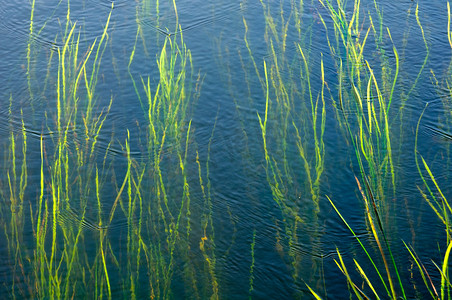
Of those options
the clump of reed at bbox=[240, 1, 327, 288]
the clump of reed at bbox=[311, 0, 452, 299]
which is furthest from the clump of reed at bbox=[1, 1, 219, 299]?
the clump of reed at bbox=[311, 0, 452, 299]

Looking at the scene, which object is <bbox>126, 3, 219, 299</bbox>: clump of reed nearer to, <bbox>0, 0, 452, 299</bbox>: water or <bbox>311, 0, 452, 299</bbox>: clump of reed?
<bbox>0, 0, 452, 299</bbox>: water

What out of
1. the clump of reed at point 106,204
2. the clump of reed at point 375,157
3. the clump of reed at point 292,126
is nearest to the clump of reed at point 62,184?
the clump of reed at point 106,204

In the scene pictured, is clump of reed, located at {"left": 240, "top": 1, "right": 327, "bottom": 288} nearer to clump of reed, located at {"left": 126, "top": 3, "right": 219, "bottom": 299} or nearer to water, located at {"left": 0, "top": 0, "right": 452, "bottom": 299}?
water, located at {"left": 0, "top": 0, "right": 452, "bottom": 299}

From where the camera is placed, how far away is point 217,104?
229 cm

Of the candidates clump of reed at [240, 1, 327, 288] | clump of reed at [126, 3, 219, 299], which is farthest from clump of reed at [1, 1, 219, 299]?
clump of reed at [240, 1, 327, 288]

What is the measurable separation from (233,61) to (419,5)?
1072mm

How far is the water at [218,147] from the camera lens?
1670 millimetres

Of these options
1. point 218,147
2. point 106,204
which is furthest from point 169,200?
point 218,147

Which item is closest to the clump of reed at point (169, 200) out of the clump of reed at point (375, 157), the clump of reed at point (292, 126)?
the clump of reed at point (292, 126)

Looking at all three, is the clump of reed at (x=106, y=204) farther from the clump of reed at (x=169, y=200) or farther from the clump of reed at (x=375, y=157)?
the clump of reed at (x=375, y=157)

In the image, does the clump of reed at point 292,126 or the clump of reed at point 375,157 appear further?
the clump of reed at point 292,126

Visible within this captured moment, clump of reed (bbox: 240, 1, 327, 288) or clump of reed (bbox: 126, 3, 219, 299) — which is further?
clump of reed (bbox: 240, 1, 327, 288)

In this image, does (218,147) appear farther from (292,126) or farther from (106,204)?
(106,204)

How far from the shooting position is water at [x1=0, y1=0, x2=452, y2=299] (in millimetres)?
1670
